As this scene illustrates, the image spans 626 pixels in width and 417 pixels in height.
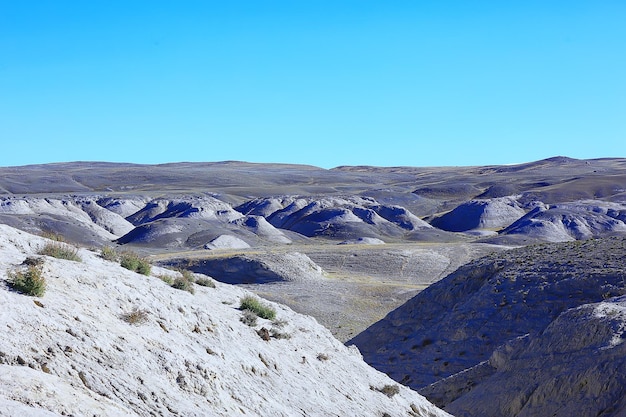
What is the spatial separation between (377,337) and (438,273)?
2252 cm

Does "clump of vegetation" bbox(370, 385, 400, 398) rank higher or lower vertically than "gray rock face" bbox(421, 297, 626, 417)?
higher

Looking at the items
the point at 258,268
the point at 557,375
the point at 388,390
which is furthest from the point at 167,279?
the point at 258,268

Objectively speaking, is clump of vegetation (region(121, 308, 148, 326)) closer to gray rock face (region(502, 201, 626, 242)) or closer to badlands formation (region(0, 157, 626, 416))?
badlands formation (region(0, 157, 626, 416))

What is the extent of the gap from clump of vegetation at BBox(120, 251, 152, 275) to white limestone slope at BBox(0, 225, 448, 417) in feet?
1.43

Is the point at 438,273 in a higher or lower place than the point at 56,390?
lower

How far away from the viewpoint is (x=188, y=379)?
8.20 metres

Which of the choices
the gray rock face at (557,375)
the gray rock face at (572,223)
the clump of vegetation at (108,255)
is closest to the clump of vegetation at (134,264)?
the clump of vegetation at (108,255)

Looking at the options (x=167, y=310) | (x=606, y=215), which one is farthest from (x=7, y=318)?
(x=606, y=215)

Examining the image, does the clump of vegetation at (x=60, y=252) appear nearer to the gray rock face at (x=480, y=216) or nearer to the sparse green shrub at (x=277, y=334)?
the sparse green shrub at (x=277, y=334)

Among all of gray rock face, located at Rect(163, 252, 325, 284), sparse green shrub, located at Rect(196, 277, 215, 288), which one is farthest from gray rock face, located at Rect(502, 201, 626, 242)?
sparse green shrub, located at Rect(196, 277, 215, 288)

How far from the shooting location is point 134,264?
1145 centimetres

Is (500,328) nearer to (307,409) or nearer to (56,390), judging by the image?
(307,409)

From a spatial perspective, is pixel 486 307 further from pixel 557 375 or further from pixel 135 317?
pixel 135 317

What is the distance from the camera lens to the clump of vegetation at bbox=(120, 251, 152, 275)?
11422 mm
